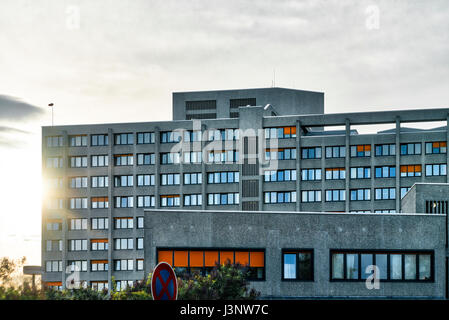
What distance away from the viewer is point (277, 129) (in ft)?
312

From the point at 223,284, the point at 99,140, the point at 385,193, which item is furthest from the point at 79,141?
the point at 223,284

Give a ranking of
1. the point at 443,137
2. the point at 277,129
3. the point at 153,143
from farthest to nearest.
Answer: the point at 153,143, the point at 277,129, the point at 443,137

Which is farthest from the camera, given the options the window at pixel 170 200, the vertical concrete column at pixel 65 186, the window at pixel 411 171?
the vertical concrete column at pixel 65 186

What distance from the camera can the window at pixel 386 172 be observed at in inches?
3556

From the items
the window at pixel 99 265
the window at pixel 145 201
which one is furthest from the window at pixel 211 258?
the window at pixel 99 265

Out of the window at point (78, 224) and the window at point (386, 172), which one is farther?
the window at point (78, 224)

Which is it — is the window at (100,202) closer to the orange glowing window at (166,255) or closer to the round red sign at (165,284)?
the orange glowing window at (166,255)

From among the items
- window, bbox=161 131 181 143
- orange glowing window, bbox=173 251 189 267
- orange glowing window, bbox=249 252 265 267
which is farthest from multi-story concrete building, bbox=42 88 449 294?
orange glowing window, bbox=173 251 189 267

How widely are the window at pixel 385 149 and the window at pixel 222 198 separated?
21.7m

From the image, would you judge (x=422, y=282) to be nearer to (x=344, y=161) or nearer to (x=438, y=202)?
(x=438, y=202)

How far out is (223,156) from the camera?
97.1 metres

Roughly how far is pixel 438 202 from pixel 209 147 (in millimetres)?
63117

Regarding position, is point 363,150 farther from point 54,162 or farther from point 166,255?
point 166,255
